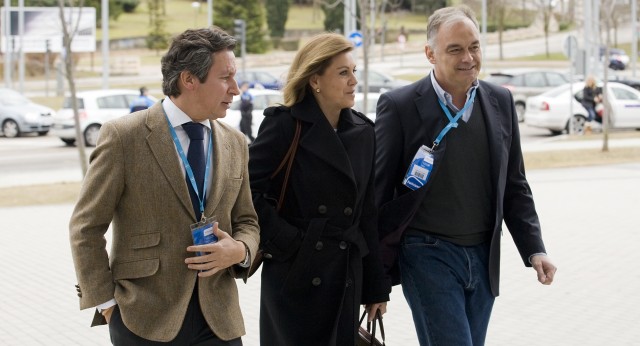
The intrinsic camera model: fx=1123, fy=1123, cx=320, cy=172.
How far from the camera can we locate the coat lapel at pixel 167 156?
3852mm

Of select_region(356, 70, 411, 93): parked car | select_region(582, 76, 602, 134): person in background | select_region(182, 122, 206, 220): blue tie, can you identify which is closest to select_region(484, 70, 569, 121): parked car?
select_region(356, 70, 411, 93): parked car

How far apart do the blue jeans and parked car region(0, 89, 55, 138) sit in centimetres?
3062

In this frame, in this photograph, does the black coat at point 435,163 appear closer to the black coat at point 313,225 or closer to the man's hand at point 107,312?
the black coat at point 313,225

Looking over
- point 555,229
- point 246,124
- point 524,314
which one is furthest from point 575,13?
point 524,314

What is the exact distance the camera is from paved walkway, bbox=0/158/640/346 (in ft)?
25.7

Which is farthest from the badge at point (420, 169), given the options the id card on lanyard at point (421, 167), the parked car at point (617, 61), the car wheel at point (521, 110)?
the parked car at point (617, 61)

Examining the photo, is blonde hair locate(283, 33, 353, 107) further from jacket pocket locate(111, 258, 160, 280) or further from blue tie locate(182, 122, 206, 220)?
jacket pocket locate(111, 258, 160, 280)

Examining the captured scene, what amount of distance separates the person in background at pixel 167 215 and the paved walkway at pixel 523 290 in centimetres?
375

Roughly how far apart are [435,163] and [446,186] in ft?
0.40

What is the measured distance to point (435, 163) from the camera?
4.60 meters

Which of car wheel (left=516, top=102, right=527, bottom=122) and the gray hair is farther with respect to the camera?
car wheel (left=516, top=102, right=527, bottom=122)

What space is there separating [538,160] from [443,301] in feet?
57.6

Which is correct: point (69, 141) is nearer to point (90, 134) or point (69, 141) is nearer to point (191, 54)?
point (90, 134)

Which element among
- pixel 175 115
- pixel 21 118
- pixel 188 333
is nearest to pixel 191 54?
pixel 175 115
